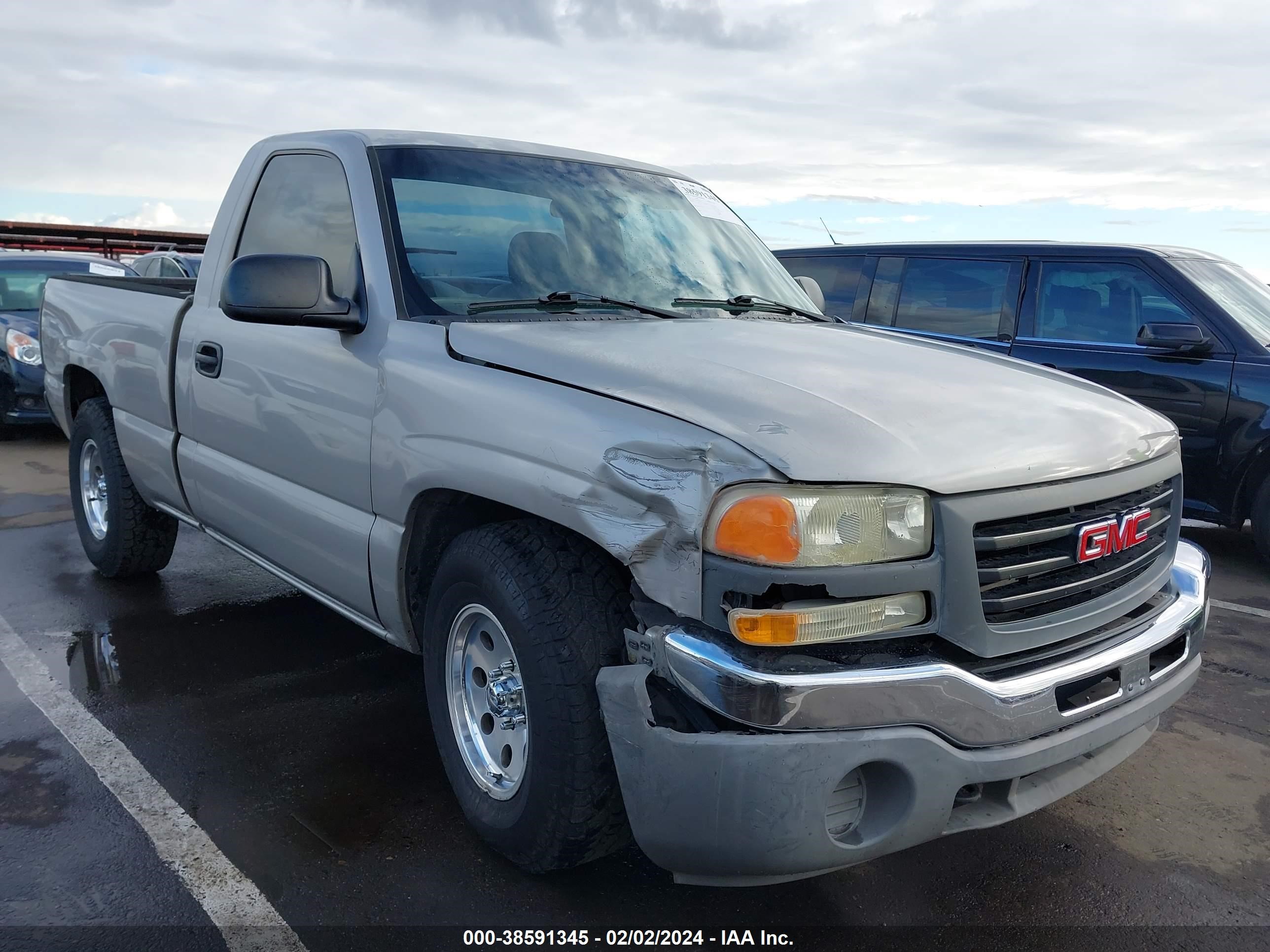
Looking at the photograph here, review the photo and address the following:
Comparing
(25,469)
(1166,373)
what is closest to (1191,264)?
(1166,373)

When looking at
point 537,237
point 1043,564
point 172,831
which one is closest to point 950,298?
point 537,237

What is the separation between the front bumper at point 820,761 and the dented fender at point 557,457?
0.21m

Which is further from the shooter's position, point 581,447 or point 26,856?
point 26,856

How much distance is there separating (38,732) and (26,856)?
849 millimetres

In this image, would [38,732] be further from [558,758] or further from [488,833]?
[558,758]

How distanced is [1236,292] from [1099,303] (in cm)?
77

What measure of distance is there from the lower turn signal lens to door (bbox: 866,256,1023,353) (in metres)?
4.61

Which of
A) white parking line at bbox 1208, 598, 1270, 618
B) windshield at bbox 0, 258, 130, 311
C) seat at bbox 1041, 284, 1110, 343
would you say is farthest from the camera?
windshield at bbox 0, 258, 130, 311

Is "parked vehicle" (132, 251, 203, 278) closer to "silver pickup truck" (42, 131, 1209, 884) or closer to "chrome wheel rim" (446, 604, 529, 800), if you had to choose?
"silver pickup truck" (42, 131, 1209, 884)

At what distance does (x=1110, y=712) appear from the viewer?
2.44 m

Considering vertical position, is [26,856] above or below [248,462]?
below

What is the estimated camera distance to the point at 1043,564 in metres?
2.33

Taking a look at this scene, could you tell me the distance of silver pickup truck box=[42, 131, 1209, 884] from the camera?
2.11 m

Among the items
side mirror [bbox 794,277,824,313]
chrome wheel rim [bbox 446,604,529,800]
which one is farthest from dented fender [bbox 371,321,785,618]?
side mirror [bbox 794,277,824,313]
